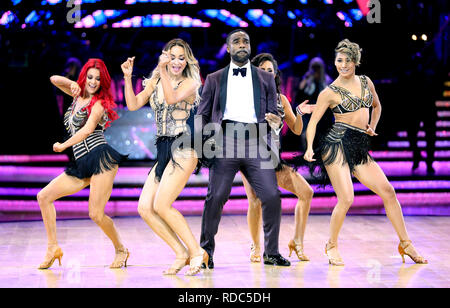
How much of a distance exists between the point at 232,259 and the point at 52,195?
4.62 ft

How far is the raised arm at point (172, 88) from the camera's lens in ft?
15.9

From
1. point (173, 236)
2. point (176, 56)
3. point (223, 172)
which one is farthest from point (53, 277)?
point (176, 56)

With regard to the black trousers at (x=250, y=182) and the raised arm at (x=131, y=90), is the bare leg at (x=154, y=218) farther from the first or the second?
the raised arm at (x=131, y=90)

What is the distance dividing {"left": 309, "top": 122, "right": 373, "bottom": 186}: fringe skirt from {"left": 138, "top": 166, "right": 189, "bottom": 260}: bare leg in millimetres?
1194

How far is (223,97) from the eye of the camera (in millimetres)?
5148

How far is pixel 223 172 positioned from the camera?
16.8 ft

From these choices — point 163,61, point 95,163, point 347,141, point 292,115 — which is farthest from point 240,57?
point 95,163

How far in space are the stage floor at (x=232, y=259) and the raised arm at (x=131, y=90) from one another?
1.14 metres

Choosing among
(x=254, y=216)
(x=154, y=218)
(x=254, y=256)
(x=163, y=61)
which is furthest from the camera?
(x=254, y=216)

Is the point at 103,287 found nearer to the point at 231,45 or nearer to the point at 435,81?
the point at 231,45

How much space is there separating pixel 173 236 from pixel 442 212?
4449 millimetres

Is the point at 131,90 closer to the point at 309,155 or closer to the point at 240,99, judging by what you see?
the point at 240,99

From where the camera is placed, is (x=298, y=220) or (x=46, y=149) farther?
(x=46, y=149)
